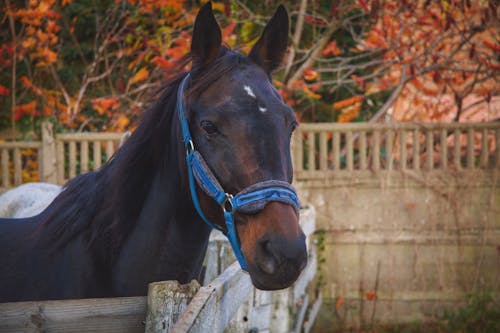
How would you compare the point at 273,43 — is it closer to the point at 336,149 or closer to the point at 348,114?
the point at 336,149

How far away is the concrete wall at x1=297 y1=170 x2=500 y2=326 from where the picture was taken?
5988 millimetres

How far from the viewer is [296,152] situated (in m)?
A: 6.25

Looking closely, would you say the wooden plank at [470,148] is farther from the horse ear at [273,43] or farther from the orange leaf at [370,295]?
the horse ear at [273,43]

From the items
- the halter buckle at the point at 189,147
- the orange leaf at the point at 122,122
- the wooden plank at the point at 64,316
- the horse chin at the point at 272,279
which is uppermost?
the halter buckle at the point at 189,147

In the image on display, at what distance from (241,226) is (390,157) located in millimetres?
4600

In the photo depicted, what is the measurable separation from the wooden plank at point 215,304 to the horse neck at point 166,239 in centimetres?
18

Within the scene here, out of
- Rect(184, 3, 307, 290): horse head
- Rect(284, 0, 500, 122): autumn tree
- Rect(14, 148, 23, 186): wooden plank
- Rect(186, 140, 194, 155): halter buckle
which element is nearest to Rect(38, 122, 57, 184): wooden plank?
Rect(14, 148, 23, 186): wooden plank

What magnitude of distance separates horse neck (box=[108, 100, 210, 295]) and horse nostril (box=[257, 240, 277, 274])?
22.0 inches

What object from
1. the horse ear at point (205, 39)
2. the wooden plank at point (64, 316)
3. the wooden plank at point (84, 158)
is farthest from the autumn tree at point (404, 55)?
the wooden plank at point (64, 316)

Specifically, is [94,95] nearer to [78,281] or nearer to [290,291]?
[290,291]

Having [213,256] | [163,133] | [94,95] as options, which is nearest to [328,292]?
[213,256]

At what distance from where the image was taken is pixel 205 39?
7.07 ft

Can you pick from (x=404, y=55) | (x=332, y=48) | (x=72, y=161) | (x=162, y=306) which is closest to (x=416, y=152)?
(x=404, y=55)

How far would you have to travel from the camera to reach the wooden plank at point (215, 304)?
4.79ft
